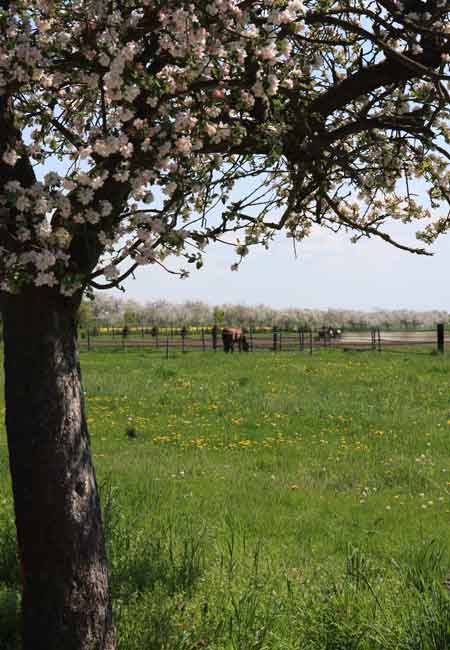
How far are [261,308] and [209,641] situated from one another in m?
116

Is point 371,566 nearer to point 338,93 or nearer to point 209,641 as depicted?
point 209,641

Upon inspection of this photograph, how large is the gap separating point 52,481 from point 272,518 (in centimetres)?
402

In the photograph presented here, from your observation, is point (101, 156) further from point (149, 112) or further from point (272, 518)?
point (272, 518)

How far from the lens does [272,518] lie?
811cm

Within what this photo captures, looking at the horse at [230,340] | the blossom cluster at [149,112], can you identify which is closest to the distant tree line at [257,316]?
the horse at [230,340]

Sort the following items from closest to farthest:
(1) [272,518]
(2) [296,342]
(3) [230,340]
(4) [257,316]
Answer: (1) [272,518] → (3) [230,340] → (2) [296,342] → (4) [257,316]

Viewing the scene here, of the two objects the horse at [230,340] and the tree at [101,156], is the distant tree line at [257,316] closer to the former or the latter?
the horse at [230,340]

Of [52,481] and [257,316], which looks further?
[257,316]

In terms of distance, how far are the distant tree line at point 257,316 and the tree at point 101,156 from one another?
106m

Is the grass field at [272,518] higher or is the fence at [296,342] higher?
the fence at [296,342]

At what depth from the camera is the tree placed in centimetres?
409

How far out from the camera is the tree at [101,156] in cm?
409

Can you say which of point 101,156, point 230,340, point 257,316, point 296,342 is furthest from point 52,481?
point 257,316

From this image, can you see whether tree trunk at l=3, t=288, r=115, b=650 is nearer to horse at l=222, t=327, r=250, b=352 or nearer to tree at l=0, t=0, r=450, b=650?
tree at l=0, t=0, r=450, b=650
